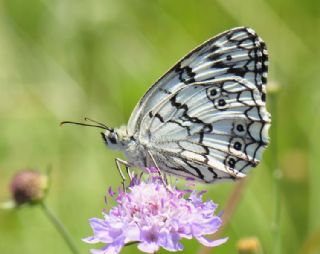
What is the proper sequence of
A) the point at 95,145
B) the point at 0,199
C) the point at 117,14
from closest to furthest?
the point at 0,199 → the point at 95,145 → the point at 117,14

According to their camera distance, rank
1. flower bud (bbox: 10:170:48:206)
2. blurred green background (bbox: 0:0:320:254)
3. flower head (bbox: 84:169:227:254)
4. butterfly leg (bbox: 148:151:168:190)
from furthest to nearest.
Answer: blurred green background (bbox: 0:0:320:254) → flower bud (bbox: 10:170:48:206) → butterfly leg (bbox: 148:151:168:190) → flower head (bbox: 84:169:227:254)

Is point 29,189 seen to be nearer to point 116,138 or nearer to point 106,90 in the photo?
point 116,138

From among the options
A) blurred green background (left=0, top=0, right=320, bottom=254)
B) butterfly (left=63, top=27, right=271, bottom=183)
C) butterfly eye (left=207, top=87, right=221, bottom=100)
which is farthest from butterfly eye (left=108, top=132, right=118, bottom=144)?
blurred green background (left=0, top=0, right=320, bottom=254)

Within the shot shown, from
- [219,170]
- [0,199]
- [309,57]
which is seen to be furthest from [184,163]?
[309,57]

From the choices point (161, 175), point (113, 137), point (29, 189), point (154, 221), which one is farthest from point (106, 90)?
point (154, 221)

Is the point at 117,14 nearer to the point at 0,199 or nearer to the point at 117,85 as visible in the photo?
the point at 117,85

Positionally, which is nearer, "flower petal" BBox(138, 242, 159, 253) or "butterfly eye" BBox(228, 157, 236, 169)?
"flower petal" BBox(138, 242, 159, 253)

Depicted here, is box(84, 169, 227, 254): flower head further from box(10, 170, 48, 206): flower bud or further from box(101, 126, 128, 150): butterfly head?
box(10, 170, 48, 206): flower bud
